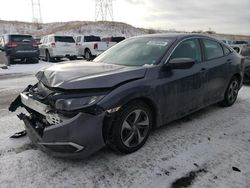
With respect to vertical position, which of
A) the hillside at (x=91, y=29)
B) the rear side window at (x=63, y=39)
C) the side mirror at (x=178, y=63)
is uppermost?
the hillside at (x=91, y=29)

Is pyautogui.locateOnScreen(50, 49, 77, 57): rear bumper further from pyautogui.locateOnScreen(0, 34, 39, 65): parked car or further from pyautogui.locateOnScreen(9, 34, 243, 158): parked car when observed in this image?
pyautogui.locateOnScreen(9, 34, 243, 158): parked car

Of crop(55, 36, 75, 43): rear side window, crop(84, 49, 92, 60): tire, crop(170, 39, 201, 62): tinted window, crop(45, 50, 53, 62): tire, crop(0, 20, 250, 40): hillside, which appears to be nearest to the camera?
crop(170, 39, 201, 62): tinted window

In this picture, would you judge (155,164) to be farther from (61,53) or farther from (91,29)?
(91,29)

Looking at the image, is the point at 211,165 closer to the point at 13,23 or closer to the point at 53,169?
the point at 53,169

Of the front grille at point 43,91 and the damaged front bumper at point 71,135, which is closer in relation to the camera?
the damaged front bumper at point 71,135

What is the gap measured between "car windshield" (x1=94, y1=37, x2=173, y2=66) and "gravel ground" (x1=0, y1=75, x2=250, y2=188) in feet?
3.92

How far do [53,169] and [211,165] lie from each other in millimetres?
1927

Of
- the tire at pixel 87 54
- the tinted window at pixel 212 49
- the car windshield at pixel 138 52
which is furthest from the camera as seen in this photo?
the tire at pixel 87 54

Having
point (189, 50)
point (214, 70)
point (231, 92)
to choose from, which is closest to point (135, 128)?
point (189, 50)

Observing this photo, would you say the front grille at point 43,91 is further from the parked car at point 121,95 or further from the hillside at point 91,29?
the hillside at point 91,29

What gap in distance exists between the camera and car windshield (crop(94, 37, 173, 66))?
13.2ft

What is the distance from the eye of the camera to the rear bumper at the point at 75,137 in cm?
293

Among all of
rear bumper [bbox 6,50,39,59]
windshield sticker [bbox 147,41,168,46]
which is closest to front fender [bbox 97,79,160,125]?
windshield sticker [bbox 147,41,168,46]

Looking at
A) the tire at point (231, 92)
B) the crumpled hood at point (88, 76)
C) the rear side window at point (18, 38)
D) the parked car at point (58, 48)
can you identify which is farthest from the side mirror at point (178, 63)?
the parked car at point (58, 48)
